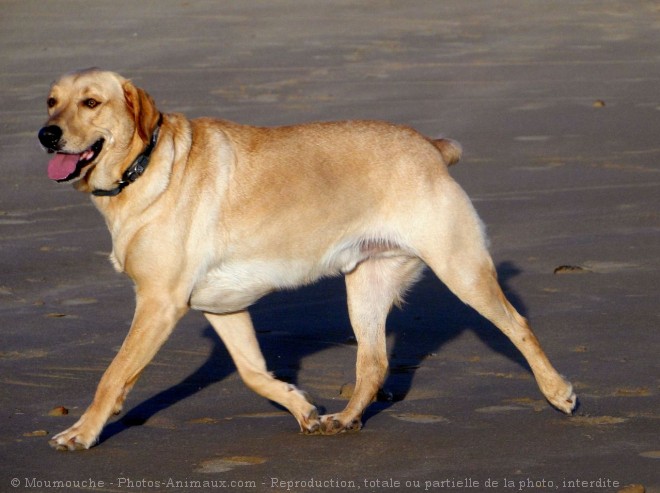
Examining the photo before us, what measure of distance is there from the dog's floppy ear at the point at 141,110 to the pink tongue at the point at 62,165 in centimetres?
29

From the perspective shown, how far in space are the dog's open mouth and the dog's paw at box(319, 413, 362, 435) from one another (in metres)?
1.49

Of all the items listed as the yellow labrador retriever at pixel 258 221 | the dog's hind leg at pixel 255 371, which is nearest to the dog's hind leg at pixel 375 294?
the yellow labrador retriever at pixel 258 221

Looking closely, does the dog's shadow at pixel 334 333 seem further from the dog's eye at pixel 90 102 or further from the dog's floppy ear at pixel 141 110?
the dog's eye at pixel 90 102

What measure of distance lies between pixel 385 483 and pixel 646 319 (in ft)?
8.39

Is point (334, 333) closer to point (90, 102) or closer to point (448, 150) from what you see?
point (448, 150)

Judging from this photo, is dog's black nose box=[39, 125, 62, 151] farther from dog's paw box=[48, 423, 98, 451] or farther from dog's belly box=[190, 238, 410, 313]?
dog's paw box=[48, 423, 98, 451]

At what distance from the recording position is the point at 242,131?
5.94 meters

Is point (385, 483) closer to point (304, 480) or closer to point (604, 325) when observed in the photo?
point (304, 480)

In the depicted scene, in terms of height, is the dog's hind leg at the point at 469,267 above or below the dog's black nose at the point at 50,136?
below

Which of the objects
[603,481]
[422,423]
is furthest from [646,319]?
[603,481]

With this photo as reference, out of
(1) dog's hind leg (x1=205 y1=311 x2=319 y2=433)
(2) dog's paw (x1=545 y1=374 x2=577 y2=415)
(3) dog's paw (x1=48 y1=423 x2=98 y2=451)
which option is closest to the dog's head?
(1) dog's hind leg (x1=205 y1=311 x2=319 y2=433)

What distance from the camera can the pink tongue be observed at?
546cm

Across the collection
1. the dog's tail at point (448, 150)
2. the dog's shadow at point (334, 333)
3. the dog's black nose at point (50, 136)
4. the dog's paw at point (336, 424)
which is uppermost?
the dog's black nose at point (50, 136)

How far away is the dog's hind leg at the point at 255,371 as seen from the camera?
543 centimetres
